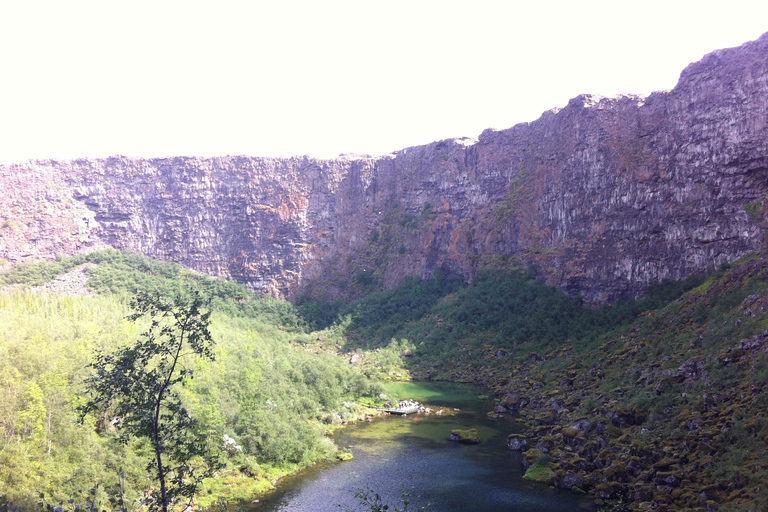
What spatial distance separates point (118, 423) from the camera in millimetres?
18031

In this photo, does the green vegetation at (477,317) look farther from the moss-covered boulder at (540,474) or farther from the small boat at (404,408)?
the moss-covered boulder at (540,474)

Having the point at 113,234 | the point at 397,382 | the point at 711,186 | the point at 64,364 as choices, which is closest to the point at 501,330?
the point at 397,382

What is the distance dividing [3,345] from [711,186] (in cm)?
6116

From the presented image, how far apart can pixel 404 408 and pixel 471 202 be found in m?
49.8

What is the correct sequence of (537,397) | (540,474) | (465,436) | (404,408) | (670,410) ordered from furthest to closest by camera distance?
1. (404,408)
2. (537,397)
3. (465,436)
4. (540,474)
5. (670,410)

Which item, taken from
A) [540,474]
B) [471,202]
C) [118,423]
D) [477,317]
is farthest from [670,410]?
[471,202]

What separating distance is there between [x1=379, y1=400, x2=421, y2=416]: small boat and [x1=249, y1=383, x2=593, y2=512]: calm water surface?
3.31 m

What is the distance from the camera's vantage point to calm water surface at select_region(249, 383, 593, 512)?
102 feet

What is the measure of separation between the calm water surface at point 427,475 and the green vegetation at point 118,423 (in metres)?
2.35

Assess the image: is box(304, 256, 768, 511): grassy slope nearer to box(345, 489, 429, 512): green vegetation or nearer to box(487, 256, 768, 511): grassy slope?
box(487, 256, 768, 511): grassy slope

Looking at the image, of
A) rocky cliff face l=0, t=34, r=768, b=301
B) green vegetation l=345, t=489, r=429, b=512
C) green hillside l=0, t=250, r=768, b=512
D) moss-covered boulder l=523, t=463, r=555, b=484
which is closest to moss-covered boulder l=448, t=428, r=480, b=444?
green hillside l=0, t=250, r=768, b=512

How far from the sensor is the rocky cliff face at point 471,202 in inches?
2194

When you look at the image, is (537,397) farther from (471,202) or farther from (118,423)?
(471,202)

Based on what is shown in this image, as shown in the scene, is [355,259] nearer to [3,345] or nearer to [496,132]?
[496,132]
